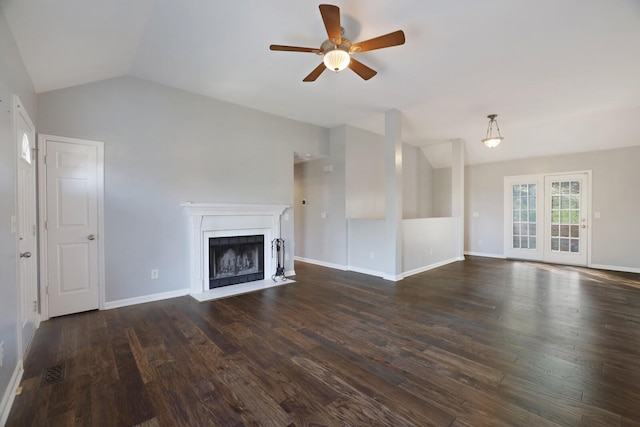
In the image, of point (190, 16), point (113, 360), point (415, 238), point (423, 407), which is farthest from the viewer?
point (415, 238)

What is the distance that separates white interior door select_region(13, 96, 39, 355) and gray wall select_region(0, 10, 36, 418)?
0.54 feet

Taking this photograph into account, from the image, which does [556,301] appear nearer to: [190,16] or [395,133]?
[395,133]

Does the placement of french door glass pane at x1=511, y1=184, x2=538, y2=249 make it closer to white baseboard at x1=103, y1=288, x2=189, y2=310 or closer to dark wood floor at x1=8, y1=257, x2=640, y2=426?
dark wood floor at x1=8, y1=257, x2=640, y2=426

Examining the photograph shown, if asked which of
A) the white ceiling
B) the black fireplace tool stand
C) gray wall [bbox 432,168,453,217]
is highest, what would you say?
the white ceiling

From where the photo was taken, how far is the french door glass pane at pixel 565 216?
6.11 meters

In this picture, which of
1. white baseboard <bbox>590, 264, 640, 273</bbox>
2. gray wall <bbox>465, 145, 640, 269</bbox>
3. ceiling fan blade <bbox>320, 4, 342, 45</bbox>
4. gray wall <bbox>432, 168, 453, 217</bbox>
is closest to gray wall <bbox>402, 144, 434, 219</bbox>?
gray wall <bbox>432, 168, 453, 217</bbox>

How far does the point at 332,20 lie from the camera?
2.18m

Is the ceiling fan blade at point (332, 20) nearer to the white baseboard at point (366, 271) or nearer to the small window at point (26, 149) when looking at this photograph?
the small window at point (26, 149)

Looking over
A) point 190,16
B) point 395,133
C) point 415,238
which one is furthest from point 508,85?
point 190,16

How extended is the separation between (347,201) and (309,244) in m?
1.52

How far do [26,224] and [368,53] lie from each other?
3.83 m

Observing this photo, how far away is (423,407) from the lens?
5.67 ft

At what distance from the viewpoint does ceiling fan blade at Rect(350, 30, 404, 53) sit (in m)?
2.32

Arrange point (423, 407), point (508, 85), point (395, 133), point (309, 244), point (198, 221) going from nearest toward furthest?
point (423, 407)
point (508, 85)
point (198, 221)
point (395, 133)
point (309, 244)
